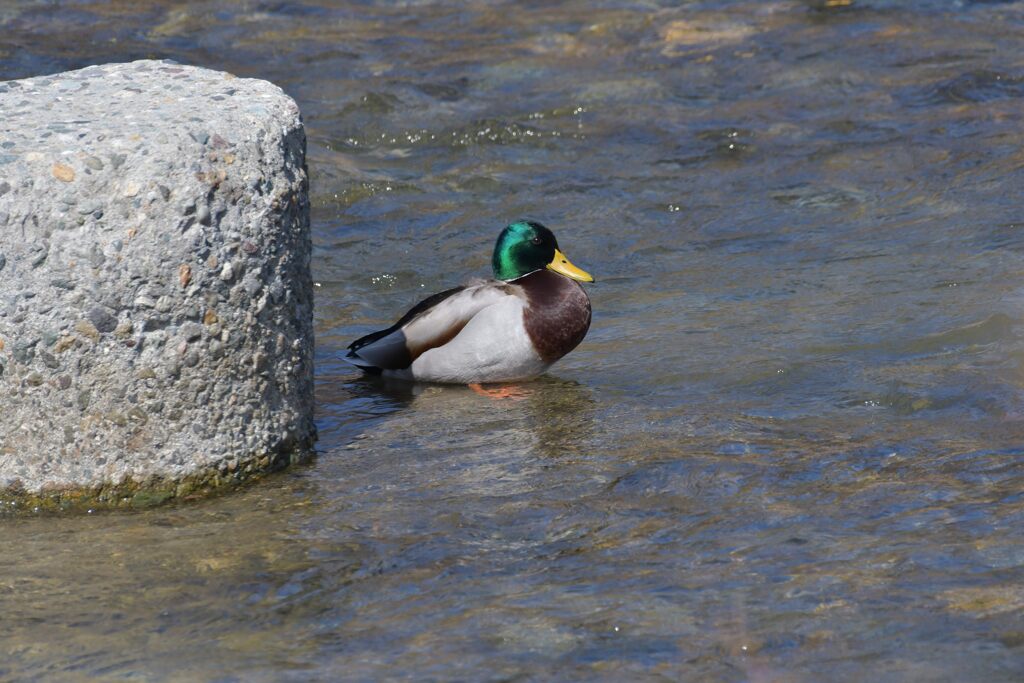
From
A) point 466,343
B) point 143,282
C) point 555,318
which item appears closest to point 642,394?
point 555,318

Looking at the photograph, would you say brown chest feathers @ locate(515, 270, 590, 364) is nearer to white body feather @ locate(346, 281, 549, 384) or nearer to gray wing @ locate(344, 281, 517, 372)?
white body feather @ locate(346, 281, 549, 384)

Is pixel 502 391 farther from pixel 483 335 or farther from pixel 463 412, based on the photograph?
pixel 463 412

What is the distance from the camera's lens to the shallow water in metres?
3.57

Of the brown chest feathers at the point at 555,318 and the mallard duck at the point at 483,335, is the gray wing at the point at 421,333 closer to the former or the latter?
the mallard duck at the point at 483,335

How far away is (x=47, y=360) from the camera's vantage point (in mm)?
4250

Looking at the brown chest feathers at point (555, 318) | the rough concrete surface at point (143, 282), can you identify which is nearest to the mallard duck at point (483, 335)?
the brown chest feathers at point (555, 318)

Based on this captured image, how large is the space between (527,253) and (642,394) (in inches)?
43.7

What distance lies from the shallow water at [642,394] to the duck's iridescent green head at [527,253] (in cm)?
42

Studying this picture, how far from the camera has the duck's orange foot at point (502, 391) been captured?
6.24m

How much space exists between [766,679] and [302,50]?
955 cm

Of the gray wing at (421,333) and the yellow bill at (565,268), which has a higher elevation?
the yellow bill at (565,268)

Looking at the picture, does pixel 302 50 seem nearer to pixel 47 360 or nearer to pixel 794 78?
pixel 794 78

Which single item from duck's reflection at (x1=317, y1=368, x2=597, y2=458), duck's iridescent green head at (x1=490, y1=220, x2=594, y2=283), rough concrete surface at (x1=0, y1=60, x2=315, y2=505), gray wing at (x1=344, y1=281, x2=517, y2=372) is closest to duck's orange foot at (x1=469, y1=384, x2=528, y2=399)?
duck's reflection at (x1=317, y1=368, x2=597, y2=458)

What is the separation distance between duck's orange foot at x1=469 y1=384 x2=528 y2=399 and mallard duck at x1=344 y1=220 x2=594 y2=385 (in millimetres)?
30
